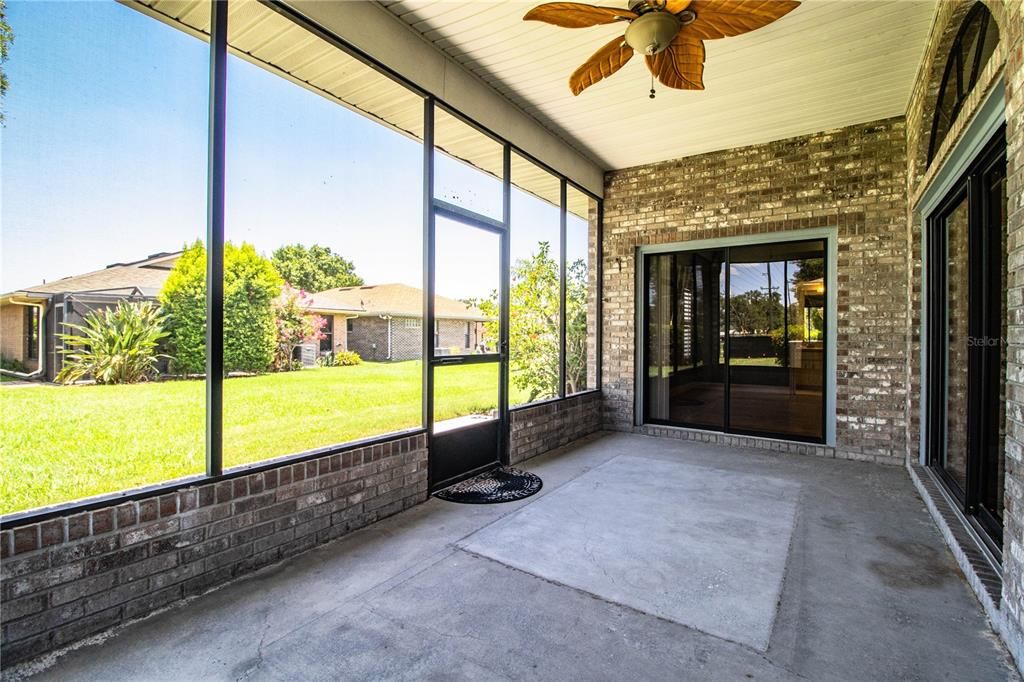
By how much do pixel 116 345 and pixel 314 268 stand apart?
120 cm

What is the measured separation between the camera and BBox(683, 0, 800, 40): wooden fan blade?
2324mm

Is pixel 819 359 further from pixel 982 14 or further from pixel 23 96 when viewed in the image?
pixel 23 96

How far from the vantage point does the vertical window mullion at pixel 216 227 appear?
7.90 ft

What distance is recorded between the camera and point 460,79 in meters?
3.83

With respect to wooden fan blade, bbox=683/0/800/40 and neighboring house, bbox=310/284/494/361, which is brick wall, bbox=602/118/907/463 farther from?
neighboring house, bbox=310/284/494/361

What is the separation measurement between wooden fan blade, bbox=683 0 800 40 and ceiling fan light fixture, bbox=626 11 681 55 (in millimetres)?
120

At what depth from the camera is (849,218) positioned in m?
4.73

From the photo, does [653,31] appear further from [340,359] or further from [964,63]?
[340,359]

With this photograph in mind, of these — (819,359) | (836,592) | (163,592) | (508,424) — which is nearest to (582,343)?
A: (508,424)

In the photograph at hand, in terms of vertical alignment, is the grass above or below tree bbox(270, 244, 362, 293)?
below

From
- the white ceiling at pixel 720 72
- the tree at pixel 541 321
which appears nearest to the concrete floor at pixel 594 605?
the tree at pixel 541 321

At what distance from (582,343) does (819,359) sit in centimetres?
262

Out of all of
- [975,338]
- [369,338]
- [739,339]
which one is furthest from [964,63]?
[369,338]

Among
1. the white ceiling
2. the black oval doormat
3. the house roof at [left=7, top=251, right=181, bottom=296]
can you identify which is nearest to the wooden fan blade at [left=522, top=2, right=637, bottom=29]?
the white ceiling
